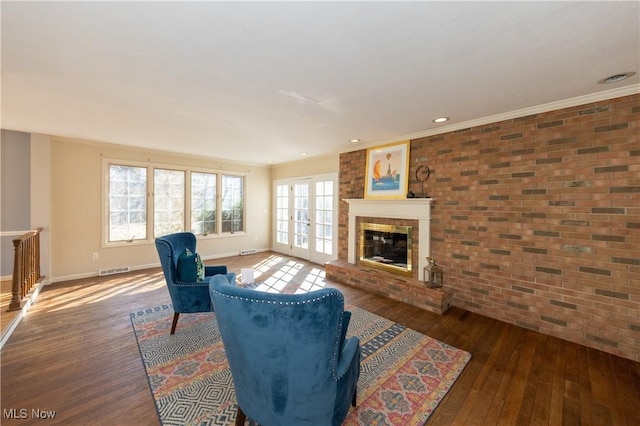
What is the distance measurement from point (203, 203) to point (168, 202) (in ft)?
2.37

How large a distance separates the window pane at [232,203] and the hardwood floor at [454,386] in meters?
3.16

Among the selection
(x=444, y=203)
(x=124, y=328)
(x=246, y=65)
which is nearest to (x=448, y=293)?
(x=444, y=203)

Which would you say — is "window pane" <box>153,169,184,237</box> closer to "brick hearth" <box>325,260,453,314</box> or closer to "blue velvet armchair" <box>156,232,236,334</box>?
"blue velvet armchair" <box>156,232,236,334</box>

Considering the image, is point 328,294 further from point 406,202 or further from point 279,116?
point 406,202

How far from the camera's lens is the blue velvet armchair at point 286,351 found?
44.1 inches

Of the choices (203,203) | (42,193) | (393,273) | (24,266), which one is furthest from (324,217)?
(42,193)

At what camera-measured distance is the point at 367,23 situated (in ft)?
4.80

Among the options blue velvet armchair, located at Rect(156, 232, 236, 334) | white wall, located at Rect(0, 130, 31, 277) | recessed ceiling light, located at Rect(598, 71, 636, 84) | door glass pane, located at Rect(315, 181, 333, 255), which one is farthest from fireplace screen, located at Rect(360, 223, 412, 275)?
white wall, located at Rect(0, 130, 31, 277)

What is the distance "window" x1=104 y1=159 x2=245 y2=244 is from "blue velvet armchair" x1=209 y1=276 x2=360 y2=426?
4.73 metres

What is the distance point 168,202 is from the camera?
5.28 m

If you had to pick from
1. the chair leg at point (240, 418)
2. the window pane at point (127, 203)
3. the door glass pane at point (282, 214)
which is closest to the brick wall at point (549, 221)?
the chair leg at point (240, 418)

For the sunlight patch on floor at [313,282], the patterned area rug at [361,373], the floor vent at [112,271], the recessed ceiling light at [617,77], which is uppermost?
the recessed ceiling light at [617,77]

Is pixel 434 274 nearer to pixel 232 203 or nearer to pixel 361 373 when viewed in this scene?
pixel 361 373

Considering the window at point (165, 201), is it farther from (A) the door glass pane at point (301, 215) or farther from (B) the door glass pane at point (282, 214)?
(A) the door glass pane at point (301, 215)
